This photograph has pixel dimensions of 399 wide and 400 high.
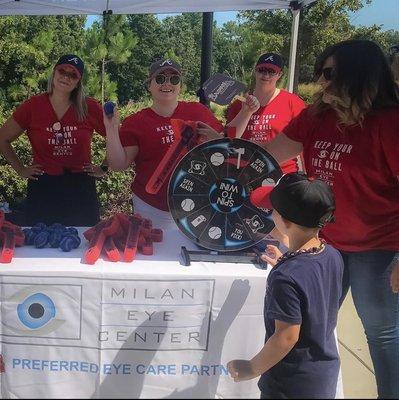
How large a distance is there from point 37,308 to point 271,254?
3.12 feet

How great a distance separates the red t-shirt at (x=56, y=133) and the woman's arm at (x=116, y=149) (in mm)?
490

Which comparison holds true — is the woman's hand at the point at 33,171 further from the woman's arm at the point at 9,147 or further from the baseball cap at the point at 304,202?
the baseball cap at the point at 304,202

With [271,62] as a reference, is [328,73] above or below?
below

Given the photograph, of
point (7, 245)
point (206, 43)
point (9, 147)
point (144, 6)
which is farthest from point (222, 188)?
point (206, 43)

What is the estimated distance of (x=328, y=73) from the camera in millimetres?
1828

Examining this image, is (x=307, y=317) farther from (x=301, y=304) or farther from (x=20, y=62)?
(x=20, y=62)

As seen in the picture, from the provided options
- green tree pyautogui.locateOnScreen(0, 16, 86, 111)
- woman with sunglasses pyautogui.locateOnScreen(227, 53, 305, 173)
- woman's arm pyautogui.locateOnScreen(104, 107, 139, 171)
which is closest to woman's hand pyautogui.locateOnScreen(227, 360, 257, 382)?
woman's arm pyautogui.locateOnScreen(104, 107, 139, 171)

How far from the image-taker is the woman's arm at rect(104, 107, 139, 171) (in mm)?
2299

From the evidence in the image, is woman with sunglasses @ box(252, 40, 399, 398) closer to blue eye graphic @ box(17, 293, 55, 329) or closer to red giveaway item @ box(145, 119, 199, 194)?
red giveaway item @ box(145, 119, 199, 194)

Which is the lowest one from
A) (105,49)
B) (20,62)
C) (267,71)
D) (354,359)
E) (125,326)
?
(354,359)

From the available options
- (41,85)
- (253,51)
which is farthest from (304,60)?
(41,85)

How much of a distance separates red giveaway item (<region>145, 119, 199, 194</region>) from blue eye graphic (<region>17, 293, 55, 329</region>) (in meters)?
0.64

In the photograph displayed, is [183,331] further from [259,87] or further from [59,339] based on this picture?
[259,87]

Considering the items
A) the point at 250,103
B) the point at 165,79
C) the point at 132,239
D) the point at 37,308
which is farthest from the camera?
the point at 165,79
